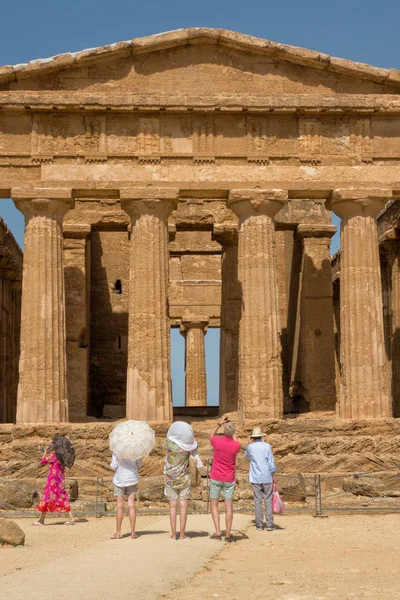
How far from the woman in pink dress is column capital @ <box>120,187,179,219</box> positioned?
292 inches

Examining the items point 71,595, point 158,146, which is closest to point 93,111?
point 158,146

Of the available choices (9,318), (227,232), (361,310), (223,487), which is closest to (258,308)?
(361,310)

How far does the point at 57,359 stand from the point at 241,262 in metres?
4.78

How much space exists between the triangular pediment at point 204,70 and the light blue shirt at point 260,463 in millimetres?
10880

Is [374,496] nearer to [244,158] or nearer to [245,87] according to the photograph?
[244,158]

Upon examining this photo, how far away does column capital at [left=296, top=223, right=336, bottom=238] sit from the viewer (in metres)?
26.7

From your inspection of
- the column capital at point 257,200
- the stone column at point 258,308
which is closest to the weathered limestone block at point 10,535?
the stone column at point 258,308

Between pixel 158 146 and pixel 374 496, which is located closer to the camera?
pixel 374 496

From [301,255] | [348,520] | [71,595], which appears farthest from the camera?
[301,255]

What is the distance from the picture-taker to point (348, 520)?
15.7m

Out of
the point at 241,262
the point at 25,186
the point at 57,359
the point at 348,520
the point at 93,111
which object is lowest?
the point at 348,520

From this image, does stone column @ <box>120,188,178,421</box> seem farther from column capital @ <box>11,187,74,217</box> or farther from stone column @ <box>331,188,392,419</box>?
stone column @ <box>331,188,392,419</box>

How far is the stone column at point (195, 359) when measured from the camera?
33.1m

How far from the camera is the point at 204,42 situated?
22703 millimetres
